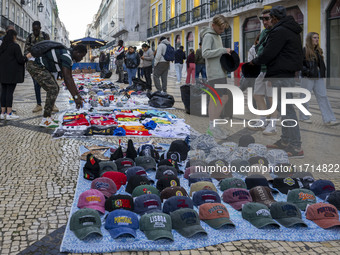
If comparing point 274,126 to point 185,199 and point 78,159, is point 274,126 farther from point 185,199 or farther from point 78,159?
point 185,199

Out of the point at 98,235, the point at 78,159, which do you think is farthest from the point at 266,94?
the point at 98,235

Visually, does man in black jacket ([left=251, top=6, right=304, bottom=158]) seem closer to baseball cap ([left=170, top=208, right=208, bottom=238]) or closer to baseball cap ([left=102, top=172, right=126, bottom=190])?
baseball cap ([left=102, top=172, right=126, bottom=190])

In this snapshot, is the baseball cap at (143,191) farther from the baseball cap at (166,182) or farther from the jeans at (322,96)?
the jeans at (322,96)

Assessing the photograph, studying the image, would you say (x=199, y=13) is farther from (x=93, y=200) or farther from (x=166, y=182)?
(x=93, y=200)

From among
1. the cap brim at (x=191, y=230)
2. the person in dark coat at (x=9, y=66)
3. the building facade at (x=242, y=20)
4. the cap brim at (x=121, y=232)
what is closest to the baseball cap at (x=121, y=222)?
the cap brim at (x=121, y=232)

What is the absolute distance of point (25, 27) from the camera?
41031 millimetres

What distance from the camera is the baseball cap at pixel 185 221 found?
2.39 metres

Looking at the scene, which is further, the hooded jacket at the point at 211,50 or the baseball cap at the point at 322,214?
the hooded jacket at the point at 211,50

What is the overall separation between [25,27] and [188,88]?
37.6 metres

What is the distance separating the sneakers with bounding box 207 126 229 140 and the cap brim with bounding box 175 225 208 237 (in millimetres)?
2997

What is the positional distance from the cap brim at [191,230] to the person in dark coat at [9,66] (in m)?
5.37

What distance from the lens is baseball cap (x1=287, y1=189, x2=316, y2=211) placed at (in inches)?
111

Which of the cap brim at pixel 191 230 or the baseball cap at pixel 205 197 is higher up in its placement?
the baseball cap at pixel 205 197

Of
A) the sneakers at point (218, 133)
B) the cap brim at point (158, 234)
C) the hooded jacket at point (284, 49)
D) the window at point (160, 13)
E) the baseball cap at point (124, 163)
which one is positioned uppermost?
the window at point (160, 13)
